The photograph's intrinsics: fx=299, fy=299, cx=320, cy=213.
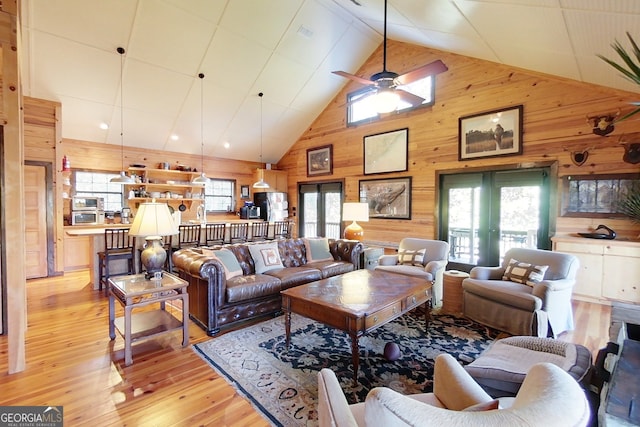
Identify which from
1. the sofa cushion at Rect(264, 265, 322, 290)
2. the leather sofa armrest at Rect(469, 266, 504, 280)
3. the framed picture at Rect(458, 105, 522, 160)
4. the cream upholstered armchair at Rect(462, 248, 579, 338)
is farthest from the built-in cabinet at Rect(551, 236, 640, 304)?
the sofa cushion at Rect(264, 265, 322, 290)

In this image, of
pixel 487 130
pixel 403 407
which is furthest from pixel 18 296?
pixel 487 130

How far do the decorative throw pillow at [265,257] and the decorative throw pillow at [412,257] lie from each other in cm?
185

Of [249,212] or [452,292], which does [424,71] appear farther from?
[249,212]

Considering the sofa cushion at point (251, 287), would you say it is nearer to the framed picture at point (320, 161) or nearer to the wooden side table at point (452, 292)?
the wooden side table at point (452, 292)

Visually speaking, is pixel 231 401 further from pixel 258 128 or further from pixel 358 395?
pixel 258 128

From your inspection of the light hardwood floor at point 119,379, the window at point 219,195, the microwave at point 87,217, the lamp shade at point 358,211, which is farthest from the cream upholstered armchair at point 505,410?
the window at point 219,195

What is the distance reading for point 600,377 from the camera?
149 cm

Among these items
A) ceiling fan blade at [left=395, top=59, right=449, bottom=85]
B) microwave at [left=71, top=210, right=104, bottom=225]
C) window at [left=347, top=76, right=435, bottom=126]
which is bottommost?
microwave at [left=71, top=210, right=104, bottom=225]

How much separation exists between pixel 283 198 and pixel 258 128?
211 cm

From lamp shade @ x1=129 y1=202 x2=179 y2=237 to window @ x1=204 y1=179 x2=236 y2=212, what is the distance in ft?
17.1

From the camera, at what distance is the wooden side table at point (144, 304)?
2.63 m

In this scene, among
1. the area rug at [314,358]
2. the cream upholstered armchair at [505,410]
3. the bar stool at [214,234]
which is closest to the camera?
the cream upholstered armchair at [505,410]

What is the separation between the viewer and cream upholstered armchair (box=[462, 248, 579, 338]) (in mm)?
3035

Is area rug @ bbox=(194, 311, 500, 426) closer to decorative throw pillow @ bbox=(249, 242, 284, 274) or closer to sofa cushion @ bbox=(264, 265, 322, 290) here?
sofa cushion @ bbox=(264, 265, 322, 290)
